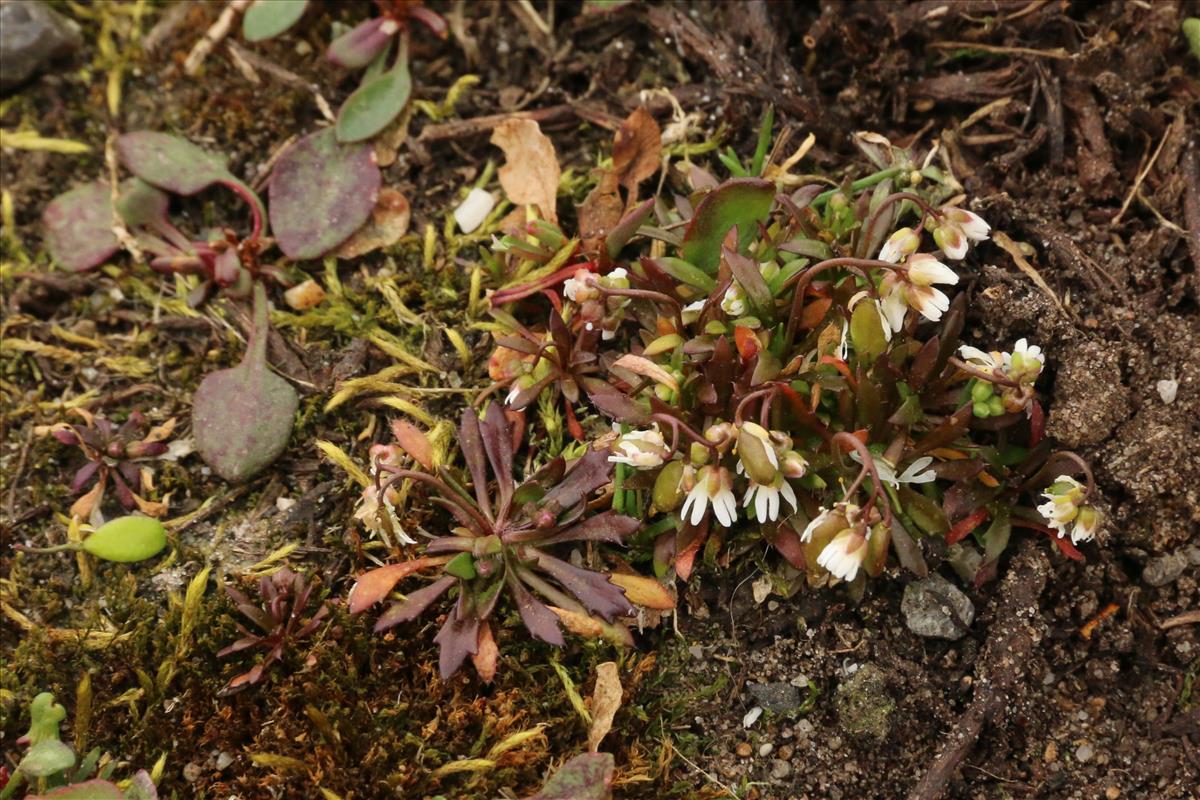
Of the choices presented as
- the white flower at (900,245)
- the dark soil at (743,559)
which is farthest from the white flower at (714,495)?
the white flower at (900,245)

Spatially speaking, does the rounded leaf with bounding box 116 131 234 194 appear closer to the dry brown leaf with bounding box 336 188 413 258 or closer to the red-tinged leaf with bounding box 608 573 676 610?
the dry brown leaf with bounding box 336 188 413 258

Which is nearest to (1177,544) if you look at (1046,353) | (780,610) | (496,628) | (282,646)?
(1046,353)

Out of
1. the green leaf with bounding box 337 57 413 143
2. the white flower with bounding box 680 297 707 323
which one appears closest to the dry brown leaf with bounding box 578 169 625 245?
the white flower with bounding box 680 297 707 323

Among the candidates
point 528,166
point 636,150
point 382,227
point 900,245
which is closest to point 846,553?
point 900,245

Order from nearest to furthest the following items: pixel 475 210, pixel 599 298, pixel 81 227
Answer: pixel 599 298 → pixel 475 210 → pixel 81 227

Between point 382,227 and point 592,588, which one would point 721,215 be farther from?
point 382,227

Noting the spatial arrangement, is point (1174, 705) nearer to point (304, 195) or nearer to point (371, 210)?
point (371, 210)
